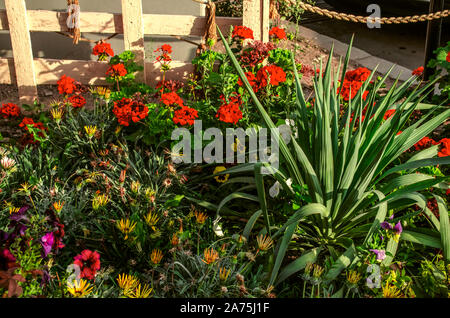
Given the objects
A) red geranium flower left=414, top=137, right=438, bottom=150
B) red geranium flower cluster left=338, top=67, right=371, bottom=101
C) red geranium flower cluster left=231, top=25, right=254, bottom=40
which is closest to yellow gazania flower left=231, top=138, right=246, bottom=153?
red geranium flower cluster left=338, top=67, right=371, bottom=101

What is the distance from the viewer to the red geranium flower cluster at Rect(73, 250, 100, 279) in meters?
1.73

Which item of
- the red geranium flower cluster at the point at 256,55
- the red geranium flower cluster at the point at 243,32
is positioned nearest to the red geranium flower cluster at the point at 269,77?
the red geranium flower cluster at the point at 256,55

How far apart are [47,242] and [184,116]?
122cm

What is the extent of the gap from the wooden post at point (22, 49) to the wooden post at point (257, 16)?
169 centimetres

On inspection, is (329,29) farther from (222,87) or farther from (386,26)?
(222,87)

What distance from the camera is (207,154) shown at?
289cm

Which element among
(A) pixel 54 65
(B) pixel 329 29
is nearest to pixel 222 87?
(A) pixel 54 65

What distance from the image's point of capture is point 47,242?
1.86 metres

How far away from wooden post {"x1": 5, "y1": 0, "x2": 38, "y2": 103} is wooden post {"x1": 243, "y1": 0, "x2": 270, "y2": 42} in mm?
1695

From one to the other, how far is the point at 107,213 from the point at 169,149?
661 mm

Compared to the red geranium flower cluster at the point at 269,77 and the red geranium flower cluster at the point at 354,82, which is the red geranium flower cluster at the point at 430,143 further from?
the red geranium flower cluster at the point at 269,77

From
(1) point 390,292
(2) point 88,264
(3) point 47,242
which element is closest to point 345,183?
(1) point 390,292

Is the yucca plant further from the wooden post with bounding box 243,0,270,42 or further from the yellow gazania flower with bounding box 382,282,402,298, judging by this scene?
the wooden post with bounding box 243,0,270,42

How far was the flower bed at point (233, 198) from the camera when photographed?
2.03m
